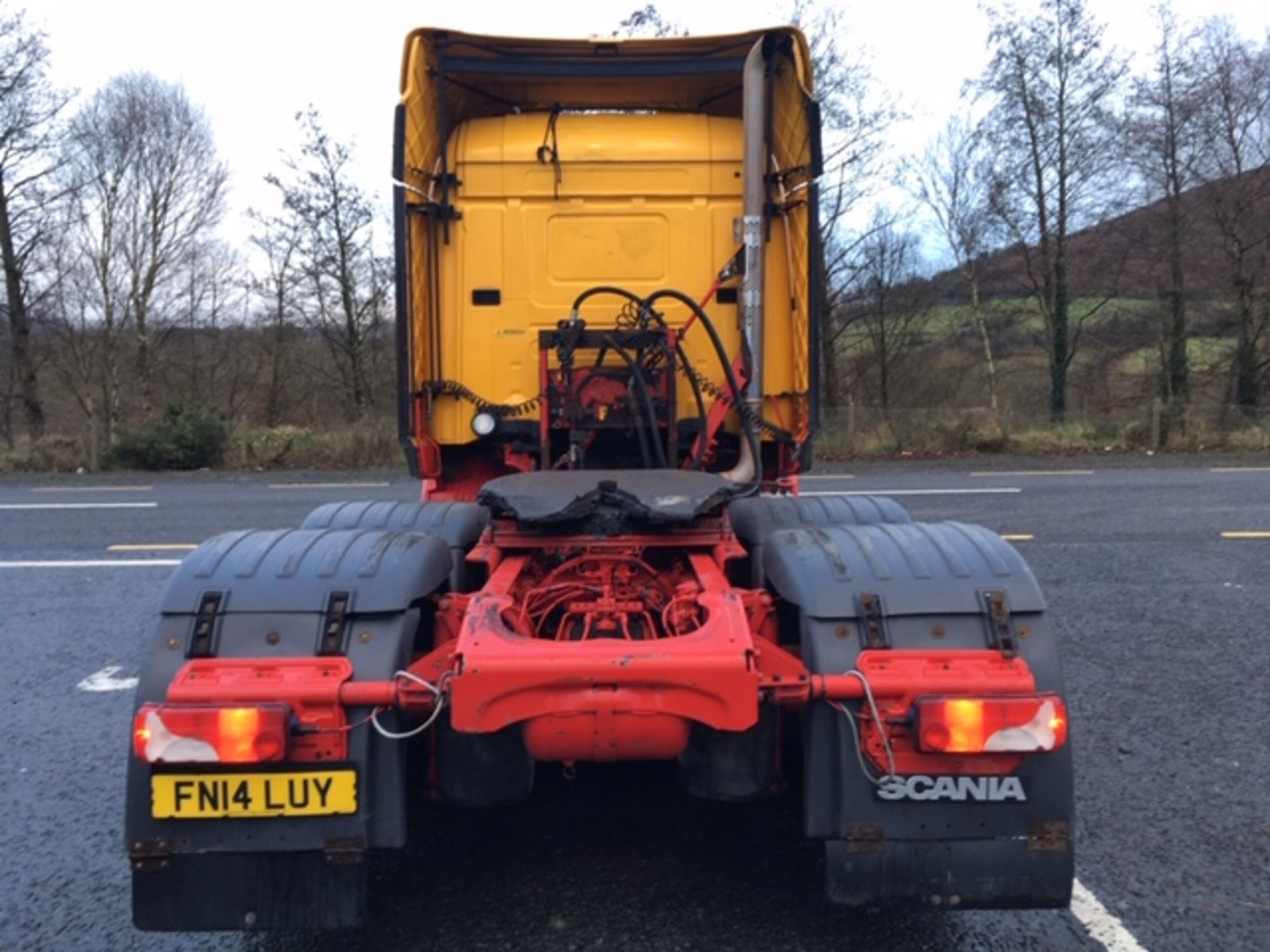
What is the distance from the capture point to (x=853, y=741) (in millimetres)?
2506

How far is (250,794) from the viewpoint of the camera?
2434 mm

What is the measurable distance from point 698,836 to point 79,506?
37.6 feet

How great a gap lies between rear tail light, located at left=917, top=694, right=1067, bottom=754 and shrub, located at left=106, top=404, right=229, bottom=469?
16.4 meters

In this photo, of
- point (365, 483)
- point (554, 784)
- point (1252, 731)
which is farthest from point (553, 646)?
point (365, 483)

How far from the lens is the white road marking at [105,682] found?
537 centimetres

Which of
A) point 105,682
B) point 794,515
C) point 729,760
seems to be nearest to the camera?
point 729,760

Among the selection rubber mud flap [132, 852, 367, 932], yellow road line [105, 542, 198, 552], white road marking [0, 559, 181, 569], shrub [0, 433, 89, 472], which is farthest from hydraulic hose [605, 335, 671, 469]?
shrub [0, 433, 89, 472]

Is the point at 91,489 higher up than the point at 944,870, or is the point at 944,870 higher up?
the point at 91,489

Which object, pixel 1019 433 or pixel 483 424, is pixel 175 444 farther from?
pixel 1019 433

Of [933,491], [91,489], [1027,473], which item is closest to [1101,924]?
[933,491]

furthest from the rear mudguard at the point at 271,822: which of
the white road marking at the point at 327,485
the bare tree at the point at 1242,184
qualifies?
the bare tree at the point at 1242,184

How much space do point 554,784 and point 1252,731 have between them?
3014 mm

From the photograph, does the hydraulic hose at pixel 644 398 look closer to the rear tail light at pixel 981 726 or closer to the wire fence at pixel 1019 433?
the rear tail light at pixel 981 726

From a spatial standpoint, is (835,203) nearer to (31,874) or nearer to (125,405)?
(125,405)
